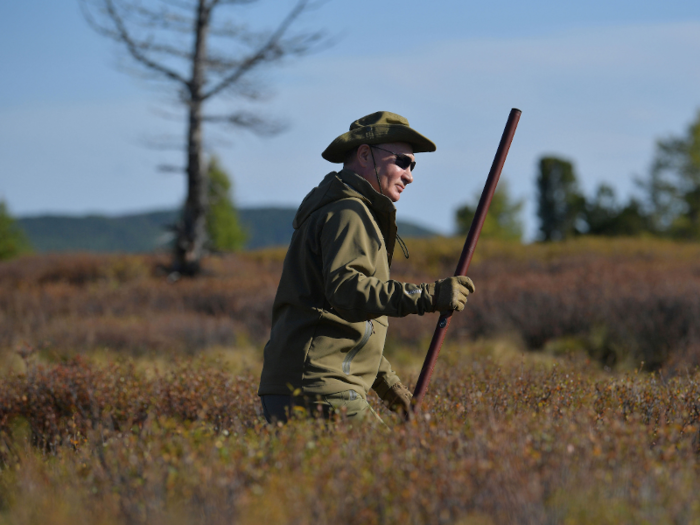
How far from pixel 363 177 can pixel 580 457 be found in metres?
1.50

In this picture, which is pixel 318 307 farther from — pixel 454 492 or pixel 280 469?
pixel 454 492

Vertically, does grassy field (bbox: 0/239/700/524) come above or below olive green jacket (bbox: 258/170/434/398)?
below

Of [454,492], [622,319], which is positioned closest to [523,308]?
[622,319]

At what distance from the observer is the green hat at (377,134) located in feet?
10.3

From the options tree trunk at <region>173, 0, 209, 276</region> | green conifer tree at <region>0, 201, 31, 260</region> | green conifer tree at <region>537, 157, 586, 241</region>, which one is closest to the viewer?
tree trunk at <region>173, 0, 209, 276</region>

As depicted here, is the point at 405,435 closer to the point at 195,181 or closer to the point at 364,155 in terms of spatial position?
the point at 364,155

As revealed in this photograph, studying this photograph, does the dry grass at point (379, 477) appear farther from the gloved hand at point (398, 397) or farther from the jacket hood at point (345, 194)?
the jacket hood at point (345, 194)

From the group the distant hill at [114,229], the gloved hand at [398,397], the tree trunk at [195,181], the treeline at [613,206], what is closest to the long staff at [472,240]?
the gloved hand at [398,397]

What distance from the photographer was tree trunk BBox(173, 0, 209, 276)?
599 inches

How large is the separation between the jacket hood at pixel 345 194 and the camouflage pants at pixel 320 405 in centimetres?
80

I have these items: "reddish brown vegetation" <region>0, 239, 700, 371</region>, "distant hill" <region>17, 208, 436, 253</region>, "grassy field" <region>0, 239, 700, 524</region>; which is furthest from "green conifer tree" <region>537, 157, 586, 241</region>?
"distant hill" <region>17, 208, 436, 253</region>

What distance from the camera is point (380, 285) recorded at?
9.25 feet

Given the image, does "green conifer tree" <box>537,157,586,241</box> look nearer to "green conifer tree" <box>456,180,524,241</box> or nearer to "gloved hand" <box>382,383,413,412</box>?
"green conifer tree" <box>456,180,524,241</box>

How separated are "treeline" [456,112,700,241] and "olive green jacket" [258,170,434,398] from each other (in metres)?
31.4
